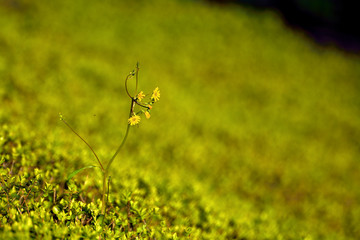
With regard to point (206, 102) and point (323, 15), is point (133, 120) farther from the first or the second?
point (323, 15)

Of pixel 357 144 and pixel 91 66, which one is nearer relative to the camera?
pixel 91 66

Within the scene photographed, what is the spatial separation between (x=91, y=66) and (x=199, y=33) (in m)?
7.39

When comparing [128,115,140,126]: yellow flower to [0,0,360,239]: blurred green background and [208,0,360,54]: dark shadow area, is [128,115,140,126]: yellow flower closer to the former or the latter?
[0,0,360,239]: blurred green background

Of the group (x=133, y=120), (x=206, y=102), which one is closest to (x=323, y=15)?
(x=206, y=102)

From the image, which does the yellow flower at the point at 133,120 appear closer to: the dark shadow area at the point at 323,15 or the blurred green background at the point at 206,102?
the blurred green background at the point at 206,102

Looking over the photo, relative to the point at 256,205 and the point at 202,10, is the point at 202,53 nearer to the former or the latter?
the point at 202,10

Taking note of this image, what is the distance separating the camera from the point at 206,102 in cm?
881

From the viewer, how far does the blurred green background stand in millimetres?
4543

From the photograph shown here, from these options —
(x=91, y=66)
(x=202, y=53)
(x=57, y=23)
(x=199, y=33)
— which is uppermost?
(x=199, y=33)

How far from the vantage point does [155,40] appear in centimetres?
1201

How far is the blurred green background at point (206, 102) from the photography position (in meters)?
4.54

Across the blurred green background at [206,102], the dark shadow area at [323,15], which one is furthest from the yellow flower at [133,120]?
the dark shadow area at [323,15]

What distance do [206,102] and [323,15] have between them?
46.3 feet

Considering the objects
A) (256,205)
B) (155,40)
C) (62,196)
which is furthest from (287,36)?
(62,196)
